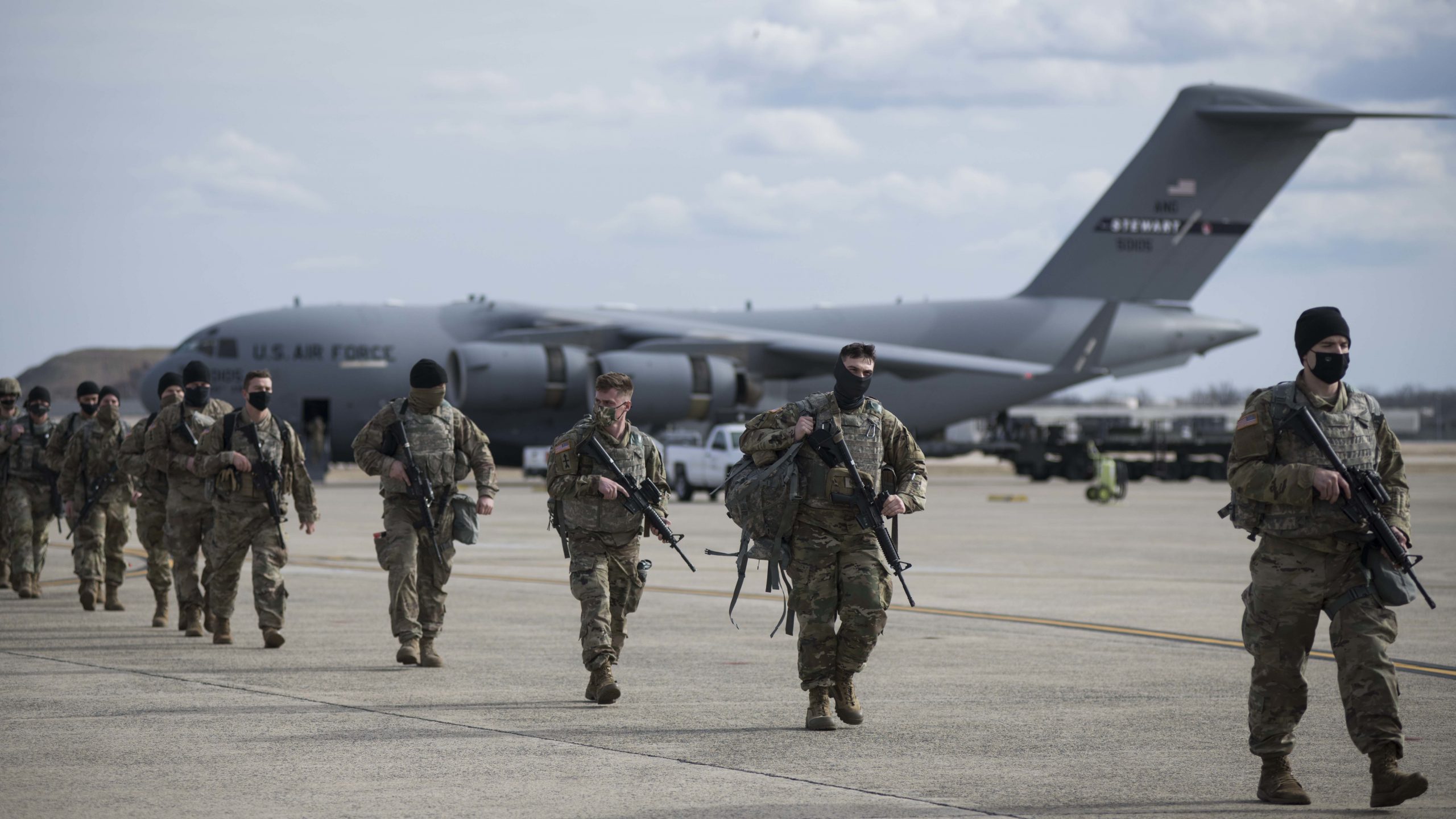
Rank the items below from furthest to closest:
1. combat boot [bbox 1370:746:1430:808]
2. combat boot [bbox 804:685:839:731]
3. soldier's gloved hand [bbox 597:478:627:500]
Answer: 1. soldier's gloved hand [bbox 597:478:627:500]
2. combat boot [bbox 804:685:839:731]
3. combat boot [bbox 1370:746:1430:808]

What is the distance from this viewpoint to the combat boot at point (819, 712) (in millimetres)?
7410

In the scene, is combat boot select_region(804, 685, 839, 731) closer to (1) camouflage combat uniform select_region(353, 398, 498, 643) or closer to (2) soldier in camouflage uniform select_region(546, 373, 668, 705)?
(2) soldier in camouflage uniform select_region(546, 373, 668, 705)

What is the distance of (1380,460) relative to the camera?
20.4 feet

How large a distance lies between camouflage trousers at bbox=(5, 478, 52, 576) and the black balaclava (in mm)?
10715

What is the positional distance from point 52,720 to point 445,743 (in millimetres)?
2021

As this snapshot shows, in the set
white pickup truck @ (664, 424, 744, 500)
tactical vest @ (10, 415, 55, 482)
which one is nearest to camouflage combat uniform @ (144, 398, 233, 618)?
tactical vest @ (10, 415, 55, 482)

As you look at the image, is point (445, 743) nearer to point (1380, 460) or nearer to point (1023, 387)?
point (1380, 460)

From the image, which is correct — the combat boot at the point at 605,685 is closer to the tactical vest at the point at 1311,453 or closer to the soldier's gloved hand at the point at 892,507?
the soldier's gloved hand at the point at 892,507

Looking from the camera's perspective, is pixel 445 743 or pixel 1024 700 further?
pixel 1024 700

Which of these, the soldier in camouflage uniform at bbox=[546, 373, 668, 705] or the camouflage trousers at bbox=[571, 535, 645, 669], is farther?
the soldier in camouflage uniform at bbox=[546, 373, 668, 705]

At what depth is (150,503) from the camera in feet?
38.3

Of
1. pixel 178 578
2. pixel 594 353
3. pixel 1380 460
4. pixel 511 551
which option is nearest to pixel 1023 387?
pixel 594 353

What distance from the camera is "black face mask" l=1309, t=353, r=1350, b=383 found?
6090 millimetres

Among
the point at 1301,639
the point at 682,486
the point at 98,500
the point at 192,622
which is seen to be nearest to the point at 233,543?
the point at 192,622
